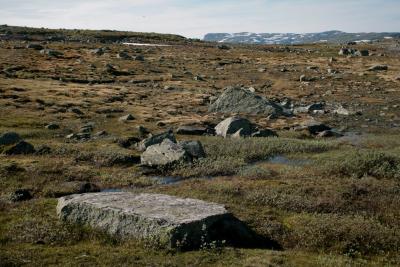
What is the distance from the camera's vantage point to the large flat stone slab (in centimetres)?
1973

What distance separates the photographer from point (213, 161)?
36.8 metres

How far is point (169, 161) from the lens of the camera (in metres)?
36.2

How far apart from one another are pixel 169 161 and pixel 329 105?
3727 cm

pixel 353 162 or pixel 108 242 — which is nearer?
pixel 108 242

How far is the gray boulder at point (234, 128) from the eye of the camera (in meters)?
47.0

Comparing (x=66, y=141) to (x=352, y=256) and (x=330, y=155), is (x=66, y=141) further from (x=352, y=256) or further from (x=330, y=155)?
(x=352, y=256)

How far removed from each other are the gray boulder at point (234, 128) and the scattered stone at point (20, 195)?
75.0 feet

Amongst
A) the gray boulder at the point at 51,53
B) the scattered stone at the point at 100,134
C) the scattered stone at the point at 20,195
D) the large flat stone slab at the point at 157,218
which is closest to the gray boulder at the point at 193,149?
the scattered stone at the point at 100,134

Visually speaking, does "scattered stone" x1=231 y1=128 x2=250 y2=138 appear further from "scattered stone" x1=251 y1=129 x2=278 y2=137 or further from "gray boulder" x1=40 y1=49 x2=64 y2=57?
"gray boulder" x1=40 y1=49 x2=64 y2=57

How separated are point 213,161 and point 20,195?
48.9 ft

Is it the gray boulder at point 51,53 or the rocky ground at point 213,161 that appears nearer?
the rocky ground at point 213,161

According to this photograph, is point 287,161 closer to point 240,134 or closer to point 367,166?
point 367,166

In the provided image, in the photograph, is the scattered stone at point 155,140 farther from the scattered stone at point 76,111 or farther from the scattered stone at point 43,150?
the scattered stone at point 76,111

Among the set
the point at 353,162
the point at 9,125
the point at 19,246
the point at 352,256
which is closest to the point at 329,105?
the point at 353,162
